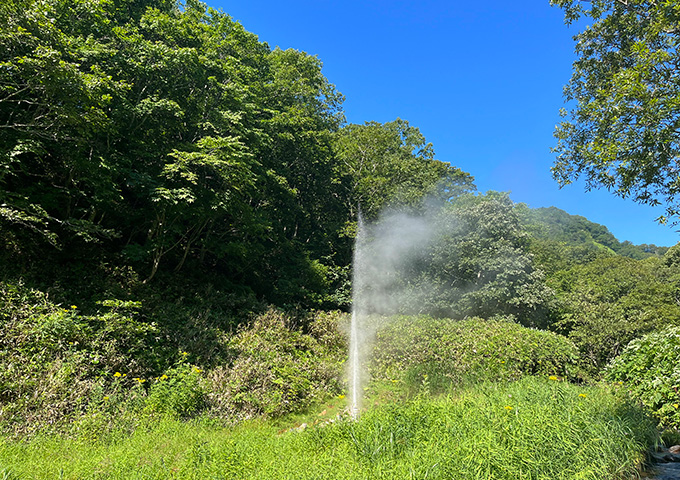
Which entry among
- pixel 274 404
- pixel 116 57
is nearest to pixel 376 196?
pixel 116 57

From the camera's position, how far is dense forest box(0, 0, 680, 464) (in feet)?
17.6

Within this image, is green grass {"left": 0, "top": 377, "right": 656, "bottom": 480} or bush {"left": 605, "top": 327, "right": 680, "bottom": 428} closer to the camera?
green grass {"left": 0, "top": 377, "right": 656, "bottom": 480}

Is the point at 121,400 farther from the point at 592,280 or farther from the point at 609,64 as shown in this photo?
the point at 592,280

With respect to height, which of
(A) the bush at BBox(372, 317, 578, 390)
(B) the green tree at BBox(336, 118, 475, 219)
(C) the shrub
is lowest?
(C) the shrub

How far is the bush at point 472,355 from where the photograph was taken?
6469 mm

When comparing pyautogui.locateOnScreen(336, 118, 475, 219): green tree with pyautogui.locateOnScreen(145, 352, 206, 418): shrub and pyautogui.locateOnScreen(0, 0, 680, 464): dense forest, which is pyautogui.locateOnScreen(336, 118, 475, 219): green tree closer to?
pyautogui.locateOnScreen(0, 0, 680, 464): dense forest

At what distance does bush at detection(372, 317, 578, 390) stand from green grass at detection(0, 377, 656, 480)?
237 cm

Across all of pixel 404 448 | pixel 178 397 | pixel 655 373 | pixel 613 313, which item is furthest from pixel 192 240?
pixel 613 313

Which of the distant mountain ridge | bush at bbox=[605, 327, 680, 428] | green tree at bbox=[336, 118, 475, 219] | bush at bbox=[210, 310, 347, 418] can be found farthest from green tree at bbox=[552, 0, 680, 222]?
the distant mountain ridge

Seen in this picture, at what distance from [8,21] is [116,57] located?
3.36 metres

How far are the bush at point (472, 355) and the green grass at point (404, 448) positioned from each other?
2374 mm

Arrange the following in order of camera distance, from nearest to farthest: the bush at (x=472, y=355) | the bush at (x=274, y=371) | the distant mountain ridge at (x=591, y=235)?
the bush at (x=274, y=371)
the bush at (x=472, y=355)
the distant mountain ridge at (x=591, y=235)

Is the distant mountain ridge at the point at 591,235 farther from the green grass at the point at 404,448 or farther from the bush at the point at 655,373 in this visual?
the green grass at the point at 404,448

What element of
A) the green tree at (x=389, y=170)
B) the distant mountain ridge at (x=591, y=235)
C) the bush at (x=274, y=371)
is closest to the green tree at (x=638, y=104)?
the bush at (x=274, y=371)
